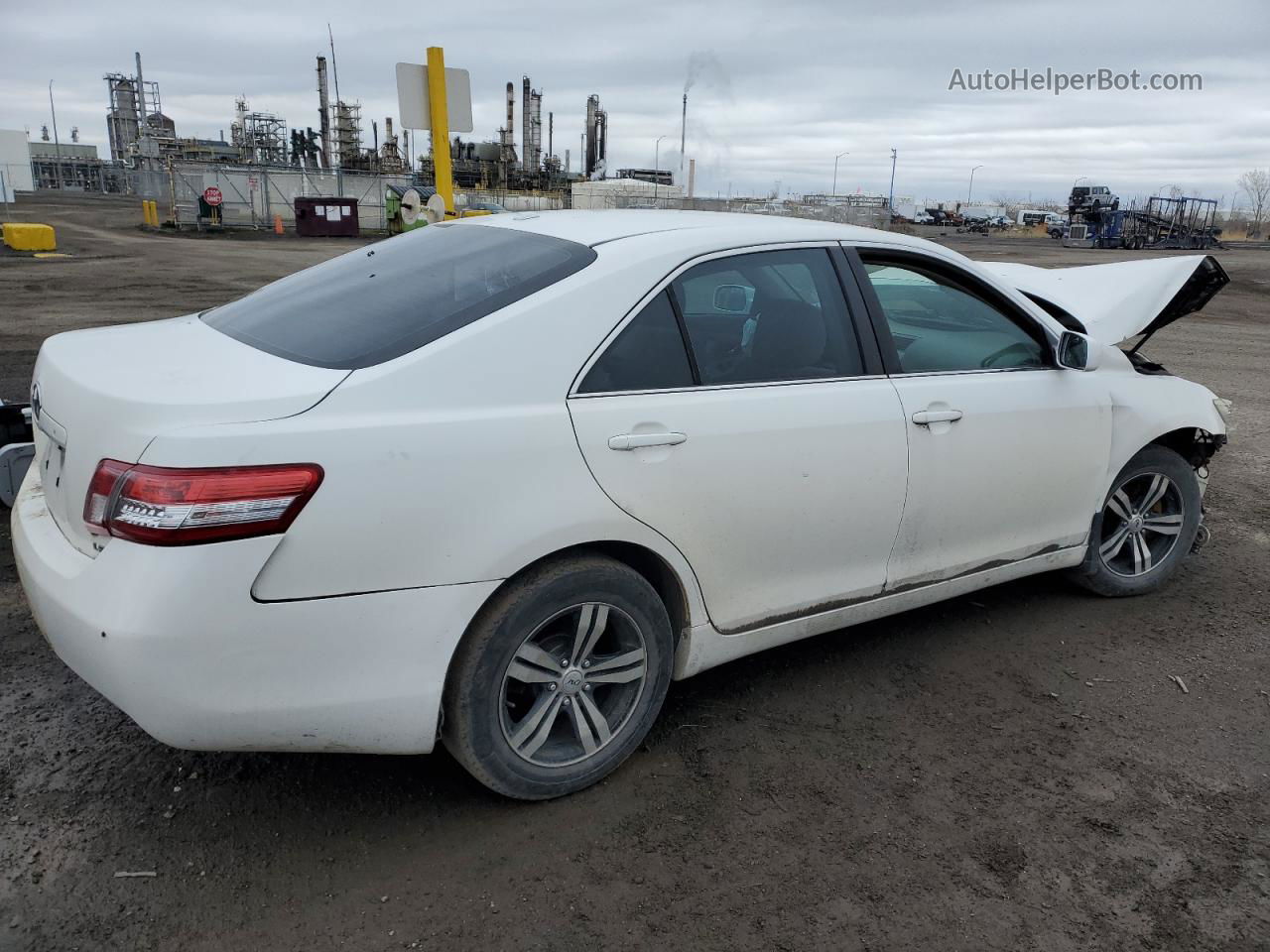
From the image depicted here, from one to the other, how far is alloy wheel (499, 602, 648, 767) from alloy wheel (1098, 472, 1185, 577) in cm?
255

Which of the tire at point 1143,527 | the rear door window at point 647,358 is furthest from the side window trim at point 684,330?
the tire at point 1143,527

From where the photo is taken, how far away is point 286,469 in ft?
7.32

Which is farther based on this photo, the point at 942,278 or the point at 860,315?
the point at 942,278

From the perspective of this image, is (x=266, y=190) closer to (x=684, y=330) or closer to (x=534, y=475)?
(x=684, y=330)

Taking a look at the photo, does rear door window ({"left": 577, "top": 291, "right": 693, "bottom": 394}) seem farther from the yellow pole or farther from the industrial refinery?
the industrial refinery

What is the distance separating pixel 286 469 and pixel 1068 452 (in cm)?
299

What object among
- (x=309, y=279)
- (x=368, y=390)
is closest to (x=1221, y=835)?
(x=368, y=390)

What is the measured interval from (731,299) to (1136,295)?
8.17ft

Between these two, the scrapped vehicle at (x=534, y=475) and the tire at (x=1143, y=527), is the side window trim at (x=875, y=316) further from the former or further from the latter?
the tire at (x=1143, y=527)

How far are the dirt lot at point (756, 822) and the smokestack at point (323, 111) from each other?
247 feet

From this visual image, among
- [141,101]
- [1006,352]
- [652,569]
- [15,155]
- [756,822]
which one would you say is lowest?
[756,822]

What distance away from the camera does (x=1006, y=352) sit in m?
3.75

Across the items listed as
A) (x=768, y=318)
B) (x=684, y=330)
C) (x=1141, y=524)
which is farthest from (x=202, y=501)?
(x=1141, y=524)

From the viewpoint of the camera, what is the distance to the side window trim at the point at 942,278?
337cm
